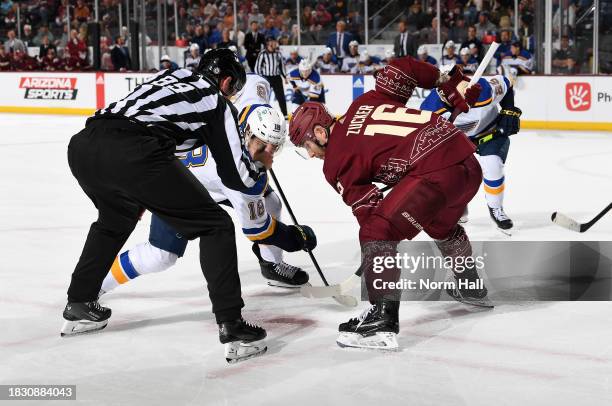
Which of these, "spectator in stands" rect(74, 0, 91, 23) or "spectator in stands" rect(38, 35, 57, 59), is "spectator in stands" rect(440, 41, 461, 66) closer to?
"spectator in stands" rect(38, 35, 57, 59)

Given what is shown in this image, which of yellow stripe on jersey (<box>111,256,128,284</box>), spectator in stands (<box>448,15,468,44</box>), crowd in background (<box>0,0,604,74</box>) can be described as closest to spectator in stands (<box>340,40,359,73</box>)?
crowd in background (<box>0,0,604,74</box>)

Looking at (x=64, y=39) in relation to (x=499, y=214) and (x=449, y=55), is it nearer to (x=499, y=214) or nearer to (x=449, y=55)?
(x=449, y=55)

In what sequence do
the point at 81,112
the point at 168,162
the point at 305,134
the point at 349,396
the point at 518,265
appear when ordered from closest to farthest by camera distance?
the point at 349,396 < the point at 168,162 < the point at 305,134 < the point at 518,265 < the point at 81,112

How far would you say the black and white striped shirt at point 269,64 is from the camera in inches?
537

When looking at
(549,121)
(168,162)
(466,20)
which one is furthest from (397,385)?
(466,20)

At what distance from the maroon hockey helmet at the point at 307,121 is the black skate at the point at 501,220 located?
101 inches

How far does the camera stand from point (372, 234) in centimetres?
346

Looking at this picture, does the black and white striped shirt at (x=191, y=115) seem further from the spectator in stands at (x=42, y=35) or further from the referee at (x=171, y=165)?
the spectator in stands at (x=42, y=35)

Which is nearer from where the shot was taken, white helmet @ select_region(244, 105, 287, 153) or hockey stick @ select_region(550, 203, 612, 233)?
white helmet @ select_region(244, 105, 287, 153)

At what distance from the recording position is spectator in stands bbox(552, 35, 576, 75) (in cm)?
1193

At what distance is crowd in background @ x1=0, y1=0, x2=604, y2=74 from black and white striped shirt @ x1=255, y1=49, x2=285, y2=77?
68 centimetres

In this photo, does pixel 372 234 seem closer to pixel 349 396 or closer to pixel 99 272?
pixel 349 396

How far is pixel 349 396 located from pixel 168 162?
0.99 meters

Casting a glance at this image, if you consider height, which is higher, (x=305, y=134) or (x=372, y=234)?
(x=305, y=134)
